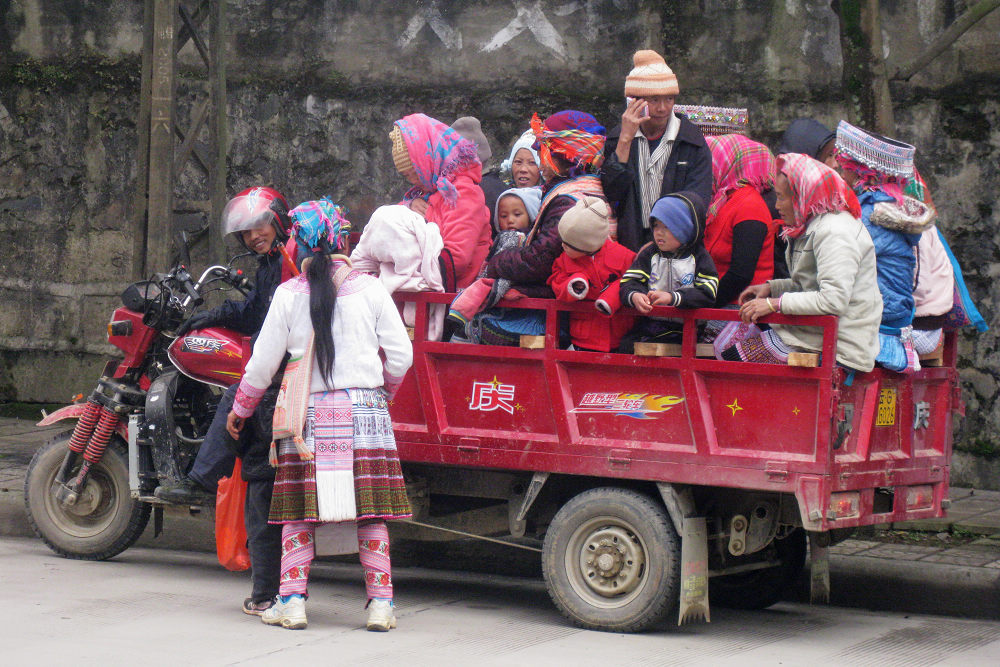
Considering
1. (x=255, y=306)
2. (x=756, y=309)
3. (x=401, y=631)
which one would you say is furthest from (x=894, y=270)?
(x=255, y=306)

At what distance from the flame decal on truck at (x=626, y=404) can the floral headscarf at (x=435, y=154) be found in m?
1.36

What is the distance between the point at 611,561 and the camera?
17.9 ft

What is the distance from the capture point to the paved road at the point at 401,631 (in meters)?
4.93

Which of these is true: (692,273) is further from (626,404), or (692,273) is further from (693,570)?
(693,570)

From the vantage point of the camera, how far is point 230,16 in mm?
10008

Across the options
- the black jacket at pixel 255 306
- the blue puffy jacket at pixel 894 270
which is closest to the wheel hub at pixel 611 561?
the blue puffy jacket at pixel 894 270

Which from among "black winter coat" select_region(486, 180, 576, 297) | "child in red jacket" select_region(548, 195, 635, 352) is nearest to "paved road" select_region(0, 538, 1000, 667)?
"child in red jacket" select_region(548, 195, 635, 352)

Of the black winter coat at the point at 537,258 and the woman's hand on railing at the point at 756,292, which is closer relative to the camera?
the woman's hand on railing at the point at 756,292

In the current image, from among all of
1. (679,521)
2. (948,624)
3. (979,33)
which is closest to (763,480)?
(679,521)

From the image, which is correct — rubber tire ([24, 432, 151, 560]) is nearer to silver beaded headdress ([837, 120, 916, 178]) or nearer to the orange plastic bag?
the orange plastic bag

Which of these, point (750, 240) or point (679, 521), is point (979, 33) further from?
point (679, 521)

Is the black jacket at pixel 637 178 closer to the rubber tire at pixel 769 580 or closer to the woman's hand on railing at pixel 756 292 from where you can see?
the woman's hand on railing at pixel 756 292

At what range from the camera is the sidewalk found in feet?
20.5

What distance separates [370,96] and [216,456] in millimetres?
4567
